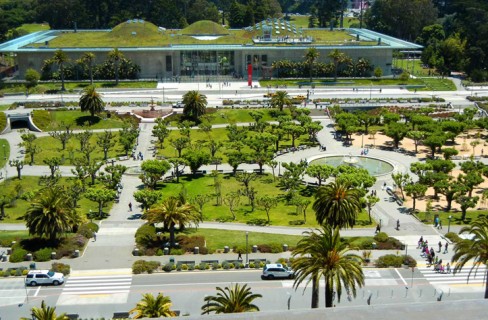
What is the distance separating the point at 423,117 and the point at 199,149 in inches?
1574

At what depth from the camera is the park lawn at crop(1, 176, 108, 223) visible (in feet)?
251

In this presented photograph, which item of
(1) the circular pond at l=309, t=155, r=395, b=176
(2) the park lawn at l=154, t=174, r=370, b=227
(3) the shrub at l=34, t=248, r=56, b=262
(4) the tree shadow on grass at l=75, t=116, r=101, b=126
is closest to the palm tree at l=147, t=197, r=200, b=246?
(2) the park lawn at l=154, t=174, r=370, b=227

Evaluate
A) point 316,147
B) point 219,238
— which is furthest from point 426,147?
point 219,238

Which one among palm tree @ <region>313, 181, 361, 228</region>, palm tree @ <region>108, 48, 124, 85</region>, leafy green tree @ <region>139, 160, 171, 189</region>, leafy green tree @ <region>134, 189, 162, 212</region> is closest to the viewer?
palm tree @ <region>313, 181, 361, 228</region>

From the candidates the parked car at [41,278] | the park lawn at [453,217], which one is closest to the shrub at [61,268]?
the parked car at [41,278]

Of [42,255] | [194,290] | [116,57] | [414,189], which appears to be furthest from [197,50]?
[194,290]

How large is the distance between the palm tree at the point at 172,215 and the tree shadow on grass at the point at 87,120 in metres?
55.5

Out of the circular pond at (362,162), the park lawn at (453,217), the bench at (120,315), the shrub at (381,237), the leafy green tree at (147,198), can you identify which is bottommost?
the circular pond at (362,162)

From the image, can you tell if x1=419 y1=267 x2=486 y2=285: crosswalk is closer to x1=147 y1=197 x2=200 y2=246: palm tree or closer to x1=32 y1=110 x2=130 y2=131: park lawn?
x1=147 y1=197 x2=200 y2=246: palm tree

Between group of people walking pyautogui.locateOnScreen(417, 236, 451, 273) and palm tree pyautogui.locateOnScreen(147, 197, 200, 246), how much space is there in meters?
22.6

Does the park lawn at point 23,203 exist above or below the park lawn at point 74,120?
below

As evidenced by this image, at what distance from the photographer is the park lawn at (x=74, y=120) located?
115688 millimetres

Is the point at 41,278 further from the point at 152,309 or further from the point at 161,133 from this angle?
the point at 161,133

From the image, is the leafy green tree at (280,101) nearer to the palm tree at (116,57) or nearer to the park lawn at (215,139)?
the park lawn at (215,139)
